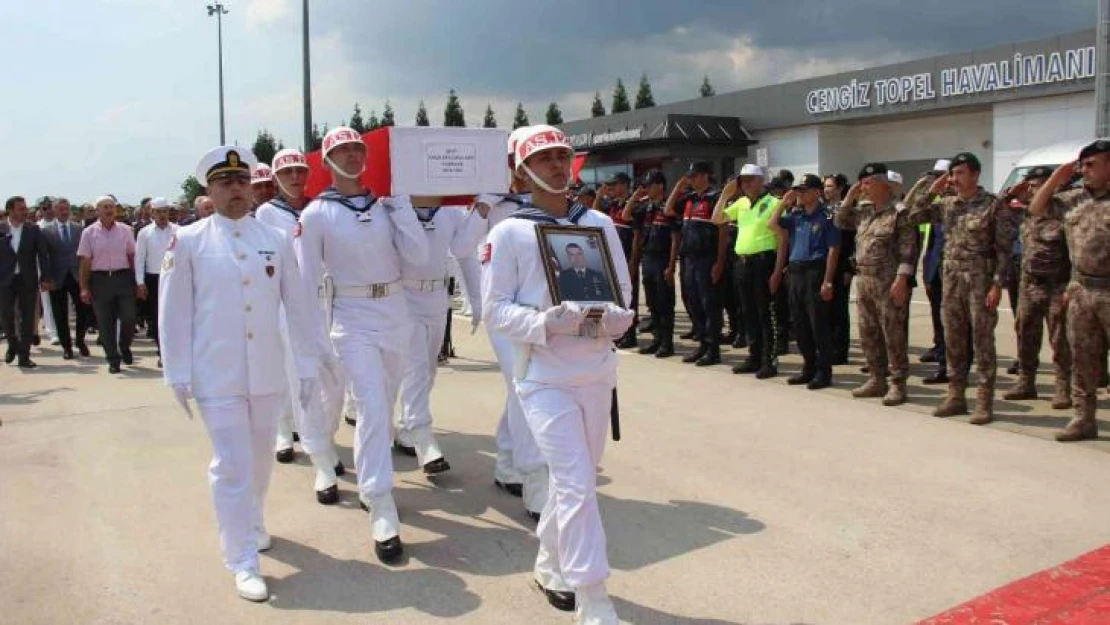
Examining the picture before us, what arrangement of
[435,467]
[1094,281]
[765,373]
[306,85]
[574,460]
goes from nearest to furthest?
[574,460] < [435,467] < [1094,281] < [765,373] < [306,85]

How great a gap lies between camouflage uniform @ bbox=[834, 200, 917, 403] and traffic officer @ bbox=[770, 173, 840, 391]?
0.34 meters

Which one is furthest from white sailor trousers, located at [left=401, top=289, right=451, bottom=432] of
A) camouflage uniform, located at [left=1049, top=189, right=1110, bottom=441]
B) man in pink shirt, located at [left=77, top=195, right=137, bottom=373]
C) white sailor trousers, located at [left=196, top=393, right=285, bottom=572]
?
man in pink shirt, located at [left=77, top=195, right=137, bottom=373]

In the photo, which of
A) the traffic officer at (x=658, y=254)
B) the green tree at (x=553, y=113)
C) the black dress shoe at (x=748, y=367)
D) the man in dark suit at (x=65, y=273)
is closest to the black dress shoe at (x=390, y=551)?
the black dress shoe at (x=748, y=367)

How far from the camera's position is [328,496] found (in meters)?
5.52

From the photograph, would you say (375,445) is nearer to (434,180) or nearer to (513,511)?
(513,511)

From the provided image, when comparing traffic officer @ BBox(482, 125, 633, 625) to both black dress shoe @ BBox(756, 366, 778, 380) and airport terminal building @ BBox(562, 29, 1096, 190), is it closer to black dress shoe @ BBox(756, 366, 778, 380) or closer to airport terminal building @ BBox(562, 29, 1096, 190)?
black dress shoe @ BBox(756, 366, 778, 380)

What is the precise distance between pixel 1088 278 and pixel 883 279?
175 centimetres

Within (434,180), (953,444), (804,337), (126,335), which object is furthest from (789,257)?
(126,335)

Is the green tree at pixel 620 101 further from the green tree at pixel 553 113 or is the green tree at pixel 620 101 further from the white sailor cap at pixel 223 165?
the white sailor cap at pixel 223 165

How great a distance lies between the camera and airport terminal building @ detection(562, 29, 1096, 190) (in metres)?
24.1

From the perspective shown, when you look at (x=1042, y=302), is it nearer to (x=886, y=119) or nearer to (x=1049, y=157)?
(x=1049, y=157)

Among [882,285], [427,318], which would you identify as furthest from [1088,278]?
[427,318]

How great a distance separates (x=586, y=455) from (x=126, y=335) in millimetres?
9594

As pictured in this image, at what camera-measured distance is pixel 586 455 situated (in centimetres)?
364
